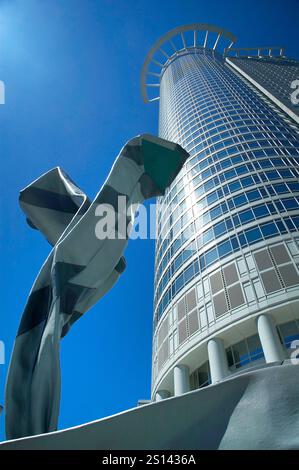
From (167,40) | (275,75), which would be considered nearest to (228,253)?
(275,75)

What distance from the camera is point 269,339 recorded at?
20984 mm

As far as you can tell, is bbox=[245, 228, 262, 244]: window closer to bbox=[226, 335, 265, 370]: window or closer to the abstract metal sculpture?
bbox=[226, 335, 265, 370]: window

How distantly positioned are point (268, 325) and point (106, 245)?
1703cm

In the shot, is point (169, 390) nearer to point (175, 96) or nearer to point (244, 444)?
point (244, 444)

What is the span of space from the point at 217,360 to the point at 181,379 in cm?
345

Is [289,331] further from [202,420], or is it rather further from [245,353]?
[202,420]

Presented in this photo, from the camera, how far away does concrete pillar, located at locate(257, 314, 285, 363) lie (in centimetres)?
2022

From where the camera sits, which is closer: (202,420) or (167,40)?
(202,420)

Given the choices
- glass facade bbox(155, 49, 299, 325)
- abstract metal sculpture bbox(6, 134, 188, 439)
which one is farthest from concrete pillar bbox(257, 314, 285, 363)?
abstract metal sculpture bbox(6, 134, 188, 439)

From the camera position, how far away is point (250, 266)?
974 inches

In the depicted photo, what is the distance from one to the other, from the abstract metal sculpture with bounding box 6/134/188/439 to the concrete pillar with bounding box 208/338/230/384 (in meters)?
16.2

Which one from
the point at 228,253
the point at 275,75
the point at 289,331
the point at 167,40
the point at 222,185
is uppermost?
the point at 167,40

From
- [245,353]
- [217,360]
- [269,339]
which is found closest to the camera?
[269,339]

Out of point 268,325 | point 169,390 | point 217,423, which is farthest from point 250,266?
point 217,423
